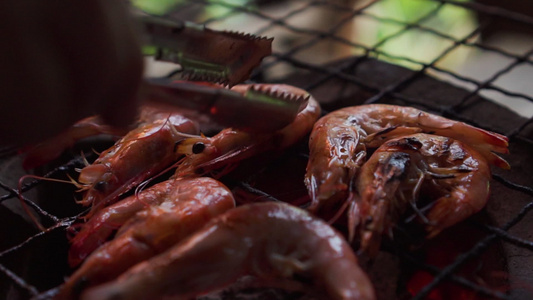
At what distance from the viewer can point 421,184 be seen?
6.20 ft

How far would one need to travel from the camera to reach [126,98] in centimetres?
136

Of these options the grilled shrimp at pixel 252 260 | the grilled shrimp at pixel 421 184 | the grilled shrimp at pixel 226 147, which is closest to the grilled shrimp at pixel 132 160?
the grilled shrimp at pixel 226 147

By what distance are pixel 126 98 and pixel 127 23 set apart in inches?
7.4

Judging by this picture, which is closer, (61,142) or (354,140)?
(354,140)

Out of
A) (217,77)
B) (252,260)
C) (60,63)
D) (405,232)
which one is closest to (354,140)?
(405,232)

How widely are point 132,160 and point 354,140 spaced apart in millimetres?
907

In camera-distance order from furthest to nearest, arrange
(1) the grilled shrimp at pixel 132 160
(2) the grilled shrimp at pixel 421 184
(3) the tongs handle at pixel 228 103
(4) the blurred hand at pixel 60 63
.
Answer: (1) the grilled shrimp at pixel 132 160
(2) the grilled shrimp at pixel 421 184
(3) the tongs handle at pixel 228 103
(4) the blurred hand at pixel 60 63

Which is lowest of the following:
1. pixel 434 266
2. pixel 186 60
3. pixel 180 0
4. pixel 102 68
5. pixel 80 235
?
pixel 180 0

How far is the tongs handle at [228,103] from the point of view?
154 cm

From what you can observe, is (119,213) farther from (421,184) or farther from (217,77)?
(421,184)

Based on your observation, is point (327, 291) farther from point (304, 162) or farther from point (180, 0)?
point (180, 0)

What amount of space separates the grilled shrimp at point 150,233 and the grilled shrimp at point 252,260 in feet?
0.54

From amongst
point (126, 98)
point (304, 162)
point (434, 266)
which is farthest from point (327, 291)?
point (304, 162)

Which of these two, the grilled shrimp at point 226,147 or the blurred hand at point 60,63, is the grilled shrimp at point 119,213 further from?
the blurred hand at point 60,63
